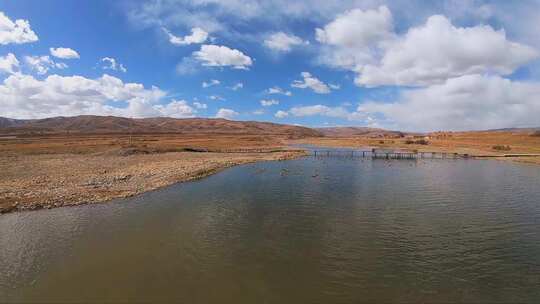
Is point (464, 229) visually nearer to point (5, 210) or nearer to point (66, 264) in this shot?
point (66, 264)

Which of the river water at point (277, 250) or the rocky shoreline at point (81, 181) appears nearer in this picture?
the river water at point (277, 250)

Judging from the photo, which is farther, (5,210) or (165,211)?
(165,211)

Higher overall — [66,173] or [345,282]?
[66,173]

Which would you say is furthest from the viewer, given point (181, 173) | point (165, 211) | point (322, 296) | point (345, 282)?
point (181, 173)

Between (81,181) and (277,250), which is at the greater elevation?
(81,181)

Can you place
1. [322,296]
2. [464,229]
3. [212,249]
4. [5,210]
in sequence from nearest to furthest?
[322,296] → [212,249] → [464,229] → [5,210]

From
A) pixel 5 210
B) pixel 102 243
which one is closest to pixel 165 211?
pixel 102 243

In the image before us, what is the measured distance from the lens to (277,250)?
63.0 ft

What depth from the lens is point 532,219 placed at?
25.7 metres

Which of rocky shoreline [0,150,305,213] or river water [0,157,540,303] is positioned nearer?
river water [0,157,540,303]

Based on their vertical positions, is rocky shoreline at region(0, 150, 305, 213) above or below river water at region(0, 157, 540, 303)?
above

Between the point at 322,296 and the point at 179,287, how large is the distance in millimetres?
6719

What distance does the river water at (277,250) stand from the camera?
1464 cm

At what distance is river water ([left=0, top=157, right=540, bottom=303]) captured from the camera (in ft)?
48.0
